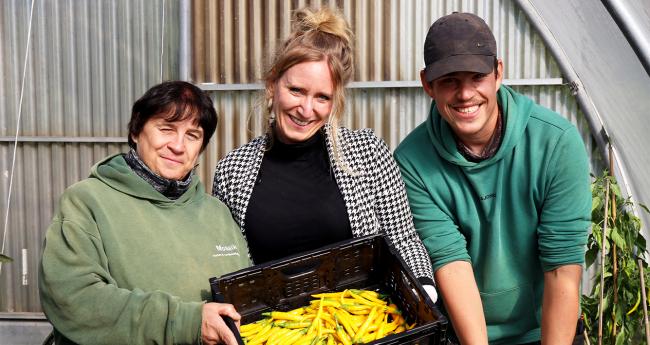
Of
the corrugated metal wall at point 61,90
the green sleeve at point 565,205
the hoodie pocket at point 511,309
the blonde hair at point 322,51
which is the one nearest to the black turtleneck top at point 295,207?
the blonde hair at point 322,51

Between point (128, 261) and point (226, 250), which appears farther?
point (226, 250)

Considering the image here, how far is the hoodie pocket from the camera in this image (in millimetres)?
2736

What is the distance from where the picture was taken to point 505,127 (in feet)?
8.51

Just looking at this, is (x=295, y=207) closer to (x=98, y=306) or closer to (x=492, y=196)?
(x=492, y=196)

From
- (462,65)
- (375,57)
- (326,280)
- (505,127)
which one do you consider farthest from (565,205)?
(375,57)

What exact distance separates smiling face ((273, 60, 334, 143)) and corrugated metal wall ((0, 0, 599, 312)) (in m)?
2.72

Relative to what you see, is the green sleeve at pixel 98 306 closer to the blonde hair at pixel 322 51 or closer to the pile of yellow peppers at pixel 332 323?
the pile of yellow peppers at pixel 332 323

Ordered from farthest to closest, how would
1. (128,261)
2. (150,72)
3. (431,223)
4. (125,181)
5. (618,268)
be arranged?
(150,72), (618,268), (431,223), (125,181), (128,261)

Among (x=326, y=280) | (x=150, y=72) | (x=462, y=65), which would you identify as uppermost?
(x=150, y=72)

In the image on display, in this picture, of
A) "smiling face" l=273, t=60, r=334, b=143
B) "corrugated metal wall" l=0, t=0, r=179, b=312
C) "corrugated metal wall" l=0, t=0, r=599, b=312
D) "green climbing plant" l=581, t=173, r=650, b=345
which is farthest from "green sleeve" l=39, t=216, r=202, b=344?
"corrugated metal wall" l=0, t=0, r=179, b=312

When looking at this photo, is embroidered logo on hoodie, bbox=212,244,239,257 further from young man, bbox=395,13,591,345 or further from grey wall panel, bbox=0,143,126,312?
grey wall panel, bbox=0,143,126,312

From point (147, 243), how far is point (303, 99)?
2.61 ft

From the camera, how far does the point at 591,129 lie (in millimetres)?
5191

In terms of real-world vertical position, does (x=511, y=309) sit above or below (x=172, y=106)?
below
